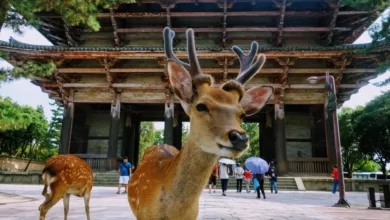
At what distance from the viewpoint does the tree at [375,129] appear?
26.9 meters

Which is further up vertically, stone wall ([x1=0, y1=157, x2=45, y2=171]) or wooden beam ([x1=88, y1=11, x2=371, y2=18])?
wooden beam ([x1=88, y1=11, x2=371, y2=18])

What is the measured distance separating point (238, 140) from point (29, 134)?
38736 millimetres

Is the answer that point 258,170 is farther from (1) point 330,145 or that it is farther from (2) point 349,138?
(2) point 349,138

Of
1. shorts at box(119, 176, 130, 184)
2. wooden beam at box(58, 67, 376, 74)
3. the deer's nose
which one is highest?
wooden beam at box(58, 67, 376, 74)

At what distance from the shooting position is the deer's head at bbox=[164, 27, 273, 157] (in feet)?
6.26

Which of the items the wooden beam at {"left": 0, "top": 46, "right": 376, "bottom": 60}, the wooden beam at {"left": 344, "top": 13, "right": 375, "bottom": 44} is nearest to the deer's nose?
the wooden beam at {"left": 0, "top": 46, "right": 376, "bottom": 60}

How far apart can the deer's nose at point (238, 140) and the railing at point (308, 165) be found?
15959mm

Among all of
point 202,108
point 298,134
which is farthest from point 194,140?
point 298,134

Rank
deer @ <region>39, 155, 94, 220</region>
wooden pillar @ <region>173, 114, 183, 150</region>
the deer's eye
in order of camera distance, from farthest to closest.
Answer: wooden pillar @ <region>173, 114, 183, 150</region> → deer @ <region>39, 155, 94, 220</region> → the deer's eye

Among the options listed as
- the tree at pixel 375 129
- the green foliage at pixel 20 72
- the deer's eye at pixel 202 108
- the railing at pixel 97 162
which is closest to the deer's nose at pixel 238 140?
→ the deer's eye at pixel 202 108

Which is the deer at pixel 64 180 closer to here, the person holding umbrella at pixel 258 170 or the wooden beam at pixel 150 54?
the person holding umbrella at pixel 258 170

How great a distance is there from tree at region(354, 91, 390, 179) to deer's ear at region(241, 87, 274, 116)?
1108 inches

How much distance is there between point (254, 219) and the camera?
5805 mm

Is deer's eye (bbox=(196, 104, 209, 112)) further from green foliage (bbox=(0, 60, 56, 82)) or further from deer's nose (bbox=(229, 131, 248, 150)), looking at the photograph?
green foliage (bbox=(0, 60, 56, 82))
